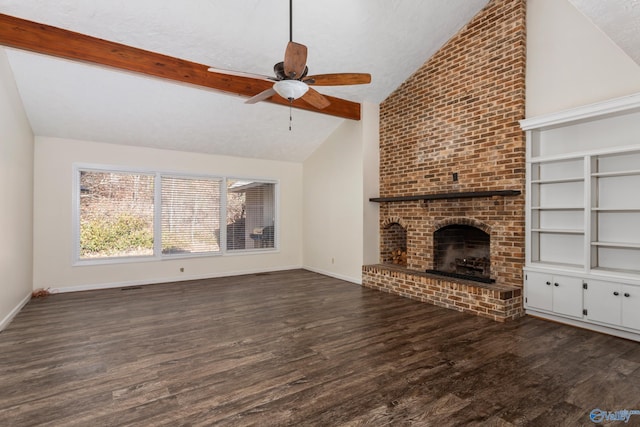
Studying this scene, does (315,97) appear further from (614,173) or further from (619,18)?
(614,173)

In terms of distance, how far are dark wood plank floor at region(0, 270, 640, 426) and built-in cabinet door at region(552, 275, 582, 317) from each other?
0.20 m

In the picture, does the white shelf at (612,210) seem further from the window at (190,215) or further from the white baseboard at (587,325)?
the window at (190,215)

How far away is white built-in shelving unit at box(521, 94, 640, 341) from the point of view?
134 inches

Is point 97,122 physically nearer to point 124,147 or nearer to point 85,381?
point 124,147

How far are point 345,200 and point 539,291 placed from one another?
11.3 feet

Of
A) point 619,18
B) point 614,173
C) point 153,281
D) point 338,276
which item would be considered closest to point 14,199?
point 153,281

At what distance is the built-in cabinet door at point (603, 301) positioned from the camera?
338 centimetres

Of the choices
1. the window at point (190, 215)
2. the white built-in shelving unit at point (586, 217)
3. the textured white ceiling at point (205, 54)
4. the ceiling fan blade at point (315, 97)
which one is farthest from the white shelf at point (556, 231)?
the window at point (190, 215)

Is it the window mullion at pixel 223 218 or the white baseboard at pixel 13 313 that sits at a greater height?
the window mullion at pixel 223 218

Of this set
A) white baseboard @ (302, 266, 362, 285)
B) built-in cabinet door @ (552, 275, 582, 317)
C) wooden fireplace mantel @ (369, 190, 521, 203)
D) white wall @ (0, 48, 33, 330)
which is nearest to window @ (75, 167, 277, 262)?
white wall @ (0, 48, 33, 330)

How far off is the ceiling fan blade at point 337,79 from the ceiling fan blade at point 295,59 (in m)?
0.17

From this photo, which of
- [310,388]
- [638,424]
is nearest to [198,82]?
[310,388]

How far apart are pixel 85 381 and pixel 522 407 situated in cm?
316

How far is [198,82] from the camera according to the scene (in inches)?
173
